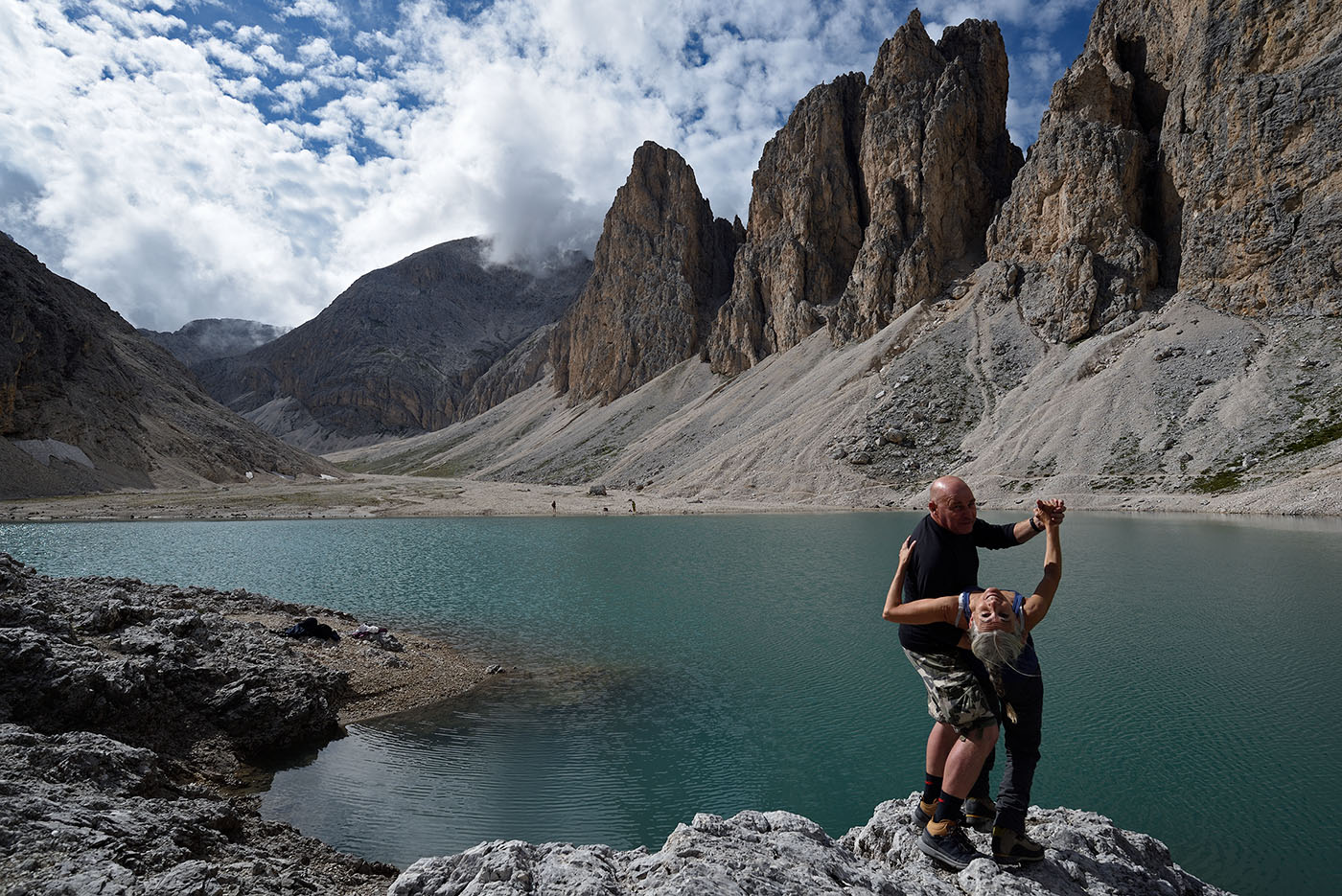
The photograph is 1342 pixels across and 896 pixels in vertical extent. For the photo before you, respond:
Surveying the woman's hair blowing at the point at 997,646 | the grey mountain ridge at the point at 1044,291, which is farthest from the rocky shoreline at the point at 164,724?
the grey mountain ridge at the point at 1044,291

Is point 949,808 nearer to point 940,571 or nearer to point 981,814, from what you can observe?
point 981,814

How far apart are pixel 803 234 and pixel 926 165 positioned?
25.5 metres

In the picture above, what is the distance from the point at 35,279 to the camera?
94438 mm

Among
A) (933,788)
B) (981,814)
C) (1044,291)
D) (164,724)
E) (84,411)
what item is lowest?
(164,724)

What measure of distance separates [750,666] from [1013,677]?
11.4m

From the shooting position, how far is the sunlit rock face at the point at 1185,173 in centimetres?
7181

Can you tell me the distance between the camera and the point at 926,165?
11212 centimetres

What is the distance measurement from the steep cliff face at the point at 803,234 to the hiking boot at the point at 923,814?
398 feet

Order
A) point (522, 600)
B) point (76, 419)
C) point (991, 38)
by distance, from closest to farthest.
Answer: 1. point (522, 600)
2. point (76, 419)
3. point (991, 38)

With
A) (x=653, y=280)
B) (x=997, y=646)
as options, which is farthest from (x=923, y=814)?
(x=653, y=280)

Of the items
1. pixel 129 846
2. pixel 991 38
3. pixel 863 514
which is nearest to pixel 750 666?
pixel 129 846

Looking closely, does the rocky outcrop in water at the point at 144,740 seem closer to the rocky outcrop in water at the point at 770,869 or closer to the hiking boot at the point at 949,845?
the rocky outcrop in water at the point at 770,869

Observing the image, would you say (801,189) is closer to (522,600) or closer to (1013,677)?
(522,600)

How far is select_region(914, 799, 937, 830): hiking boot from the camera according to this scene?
556cm
